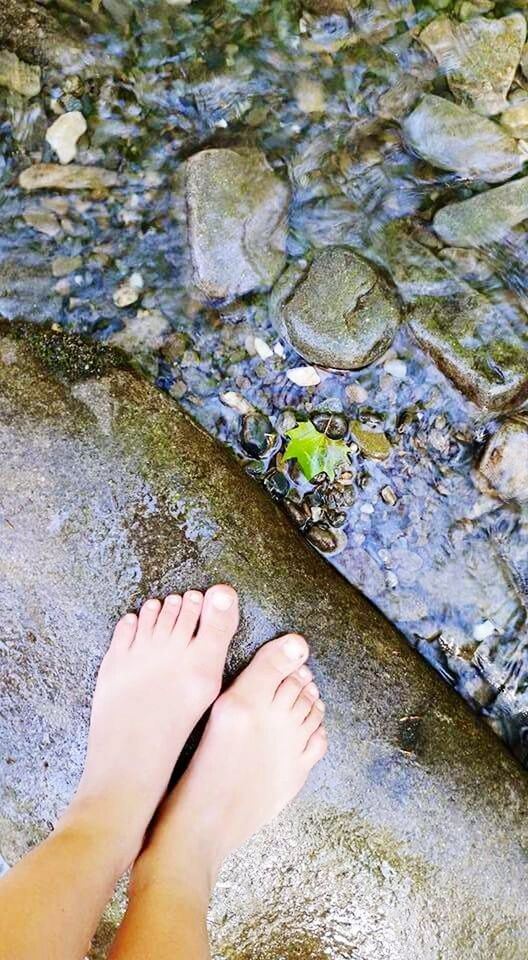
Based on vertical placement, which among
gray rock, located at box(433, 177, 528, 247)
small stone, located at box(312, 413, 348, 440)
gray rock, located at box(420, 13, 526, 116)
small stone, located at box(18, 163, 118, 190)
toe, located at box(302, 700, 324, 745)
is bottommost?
toe, located at box(302, 700, 324, 745)

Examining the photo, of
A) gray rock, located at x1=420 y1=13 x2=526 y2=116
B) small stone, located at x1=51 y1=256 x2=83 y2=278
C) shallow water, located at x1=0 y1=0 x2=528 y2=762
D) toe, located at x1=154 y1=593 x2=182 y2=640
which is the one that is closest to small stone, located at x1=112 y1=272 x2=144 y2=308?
shallow water, located at x1=0 y1=0 x2=528 y2=762

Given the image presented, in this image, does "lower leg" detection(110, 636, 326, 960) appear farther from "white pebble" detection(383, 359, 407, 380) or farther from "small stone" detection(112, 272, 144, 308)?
"small stone" detection(112, 272, 144, 308)

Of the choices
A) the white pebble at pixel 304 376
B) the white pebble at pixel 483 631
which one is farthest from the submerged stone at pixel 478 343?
the white pebble at pixel 483 631

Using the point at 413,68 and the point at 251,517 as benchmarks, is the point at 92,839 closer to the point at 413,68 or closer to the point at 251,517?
the point at 251,517

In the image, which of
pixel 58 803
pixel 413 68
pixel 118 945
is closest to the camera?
pixel 118 945

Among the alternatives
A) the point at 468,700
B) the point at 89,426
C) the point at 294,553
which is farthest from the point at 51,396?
the point at 468,700

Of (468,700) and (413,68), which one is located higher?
(413,68)
